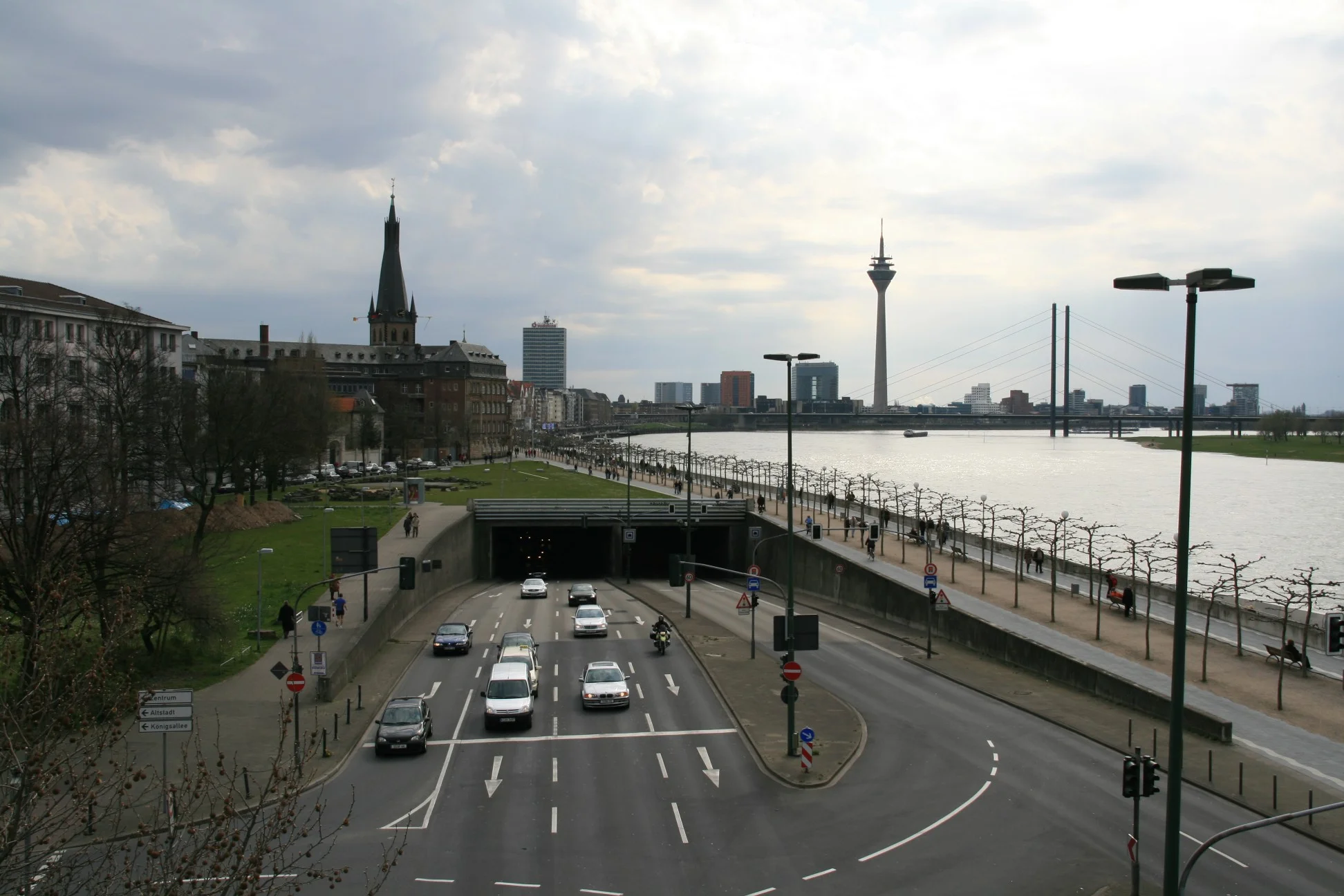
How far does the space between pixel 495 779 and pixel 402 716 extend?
375 centimetres

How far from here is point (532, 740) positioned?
26000 mm

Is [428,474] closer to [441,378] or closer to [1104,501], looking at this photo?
[441,378]

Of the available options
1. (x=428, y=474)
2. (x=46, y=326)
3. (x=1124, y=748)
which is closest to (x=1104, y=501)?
(x=428, y=474)

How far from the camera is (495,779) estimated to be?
22.8 metres

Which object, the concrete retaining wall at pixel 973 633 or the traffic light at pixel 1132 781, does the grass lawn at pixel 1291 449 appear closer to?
the concrete retaining wall at pixel 973 633

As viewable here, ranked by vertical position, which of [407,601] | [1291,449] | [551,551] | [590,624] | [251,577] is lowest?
[551,551]

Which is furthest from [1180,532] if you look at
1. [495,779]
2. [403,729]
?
[403,729]

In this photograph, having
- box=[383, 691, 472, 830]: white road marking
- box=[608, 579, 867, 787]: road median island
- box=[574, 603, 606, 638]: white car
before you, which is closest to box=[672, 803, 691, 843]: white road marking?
box=[608, 579, 867, 787]: road median island

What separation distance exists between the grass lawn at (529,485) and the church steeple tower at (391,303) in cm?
7201

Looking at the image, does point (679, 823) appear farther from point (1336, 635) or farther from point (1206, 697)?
point (1206, 697)

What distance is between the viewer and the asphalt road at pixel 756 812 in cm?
1720

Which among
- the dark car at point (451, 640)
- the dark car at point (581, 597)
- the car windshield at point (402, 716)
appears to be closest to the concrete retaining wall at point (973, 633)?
the dark car at point (581, 597)

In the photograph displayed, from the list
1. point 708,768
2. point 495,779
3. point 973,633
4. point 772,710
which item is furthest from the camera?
point 973,633

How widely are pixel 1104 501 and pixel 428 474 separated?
71.0m
